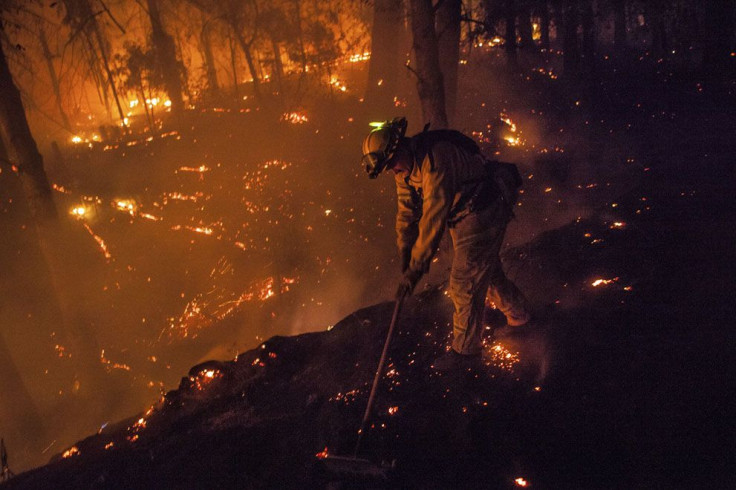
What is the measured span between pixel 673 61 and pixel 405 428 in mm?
19755

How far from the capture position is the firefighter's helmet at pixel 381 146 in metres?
3.20

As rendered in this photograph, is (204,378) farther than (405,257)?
Yes

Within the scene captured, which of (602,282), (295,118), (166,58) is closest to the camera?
(602,282)

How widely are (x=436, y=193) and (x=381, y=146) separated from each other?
49 centimetres

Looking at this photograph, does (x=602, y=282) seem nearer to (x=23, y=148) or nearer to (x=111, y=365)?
(x=23, y=148)

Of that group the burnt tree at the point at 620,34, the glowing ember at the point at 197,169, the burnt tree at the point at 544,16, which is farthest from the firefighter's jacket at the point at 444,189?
the burnt tree at the point at 620,34

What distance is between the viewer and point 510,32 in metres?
14.5

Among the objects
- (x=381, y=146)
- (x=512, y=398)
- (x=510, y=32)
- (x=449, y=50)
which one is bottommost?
(x=512, y=398)

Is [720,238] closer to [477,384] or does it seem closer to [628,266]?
[628,266]

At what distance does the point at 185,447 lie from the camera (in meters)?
3.72

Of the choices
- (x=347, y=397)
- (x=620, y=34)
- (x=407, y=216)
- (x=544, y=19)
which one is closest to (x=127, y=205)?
(x=347, y=397)

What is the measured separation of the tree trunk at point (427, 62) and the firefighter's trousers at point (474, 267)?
3.58 m

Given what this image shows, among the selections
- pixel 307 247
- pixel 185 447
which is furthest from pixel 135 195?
pixel 185 447

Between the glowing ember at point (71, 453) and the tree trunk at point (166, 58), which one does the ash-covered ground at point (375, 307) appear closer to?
the glowing ember at point (71, 453)
